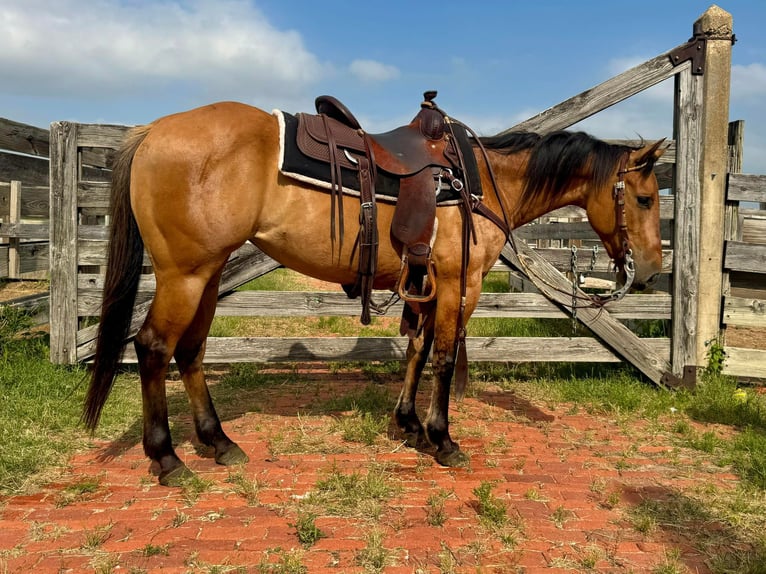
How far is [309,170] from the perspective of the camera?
3.13 metres

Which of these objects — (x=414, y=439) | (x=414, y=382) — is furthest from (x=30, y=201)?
(x=414, y=439)

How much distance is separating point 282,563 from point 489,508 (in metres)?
1.07

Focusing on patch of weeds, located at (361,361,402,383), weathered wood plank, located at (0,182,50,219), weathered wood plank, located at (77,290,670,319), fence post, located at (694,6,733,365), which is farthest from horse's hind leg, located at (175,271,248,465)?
fence post, located at (694,6,733,365)

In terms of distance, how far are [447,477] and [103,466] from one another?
2.12 meters

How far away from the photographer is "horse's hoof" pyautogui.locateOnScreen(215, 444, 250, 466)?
3.35 metres

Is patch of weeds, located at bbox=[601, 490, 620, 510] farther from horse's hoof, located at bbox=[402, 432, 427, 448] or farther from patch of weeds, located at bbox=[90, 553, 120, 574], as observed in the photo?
patch of weeds, located at bbox=[90, 553, 120, 574]

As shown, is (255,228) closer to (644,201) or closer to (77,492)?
(77,492)

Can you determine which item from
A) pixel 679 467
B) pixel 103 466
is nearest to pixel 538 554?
pixel 679 467

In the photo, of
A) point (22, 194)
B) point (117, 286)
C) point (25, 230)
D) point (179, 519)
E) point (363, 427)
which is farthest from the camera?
point (22, 194)

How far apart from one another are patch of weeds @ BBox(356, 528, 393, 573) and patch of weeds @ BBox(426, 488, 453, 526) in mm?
341

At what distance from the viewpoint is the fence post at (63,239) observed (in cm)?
470

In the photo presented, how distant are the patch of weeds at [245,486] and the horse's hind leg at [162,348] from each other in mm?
275

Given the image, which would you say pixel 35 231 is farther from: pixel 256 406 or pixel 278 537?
pixel 278 537

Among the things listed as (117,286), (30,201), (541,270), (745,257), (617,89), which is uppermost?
(617,89)
